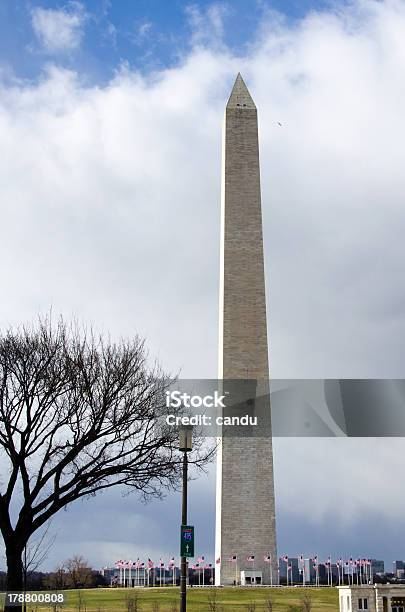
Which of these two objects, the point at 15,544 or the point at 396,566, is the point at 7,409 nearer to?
the point at 15,544

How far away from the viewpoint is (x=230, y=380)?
47844mm

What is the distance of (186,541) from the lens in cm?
2055

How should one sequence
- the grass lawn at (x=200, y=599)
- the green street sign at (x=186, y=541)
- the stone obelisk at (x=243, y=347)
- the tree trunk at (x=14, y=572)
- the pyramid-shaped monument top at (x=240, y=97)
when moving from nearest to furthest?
1. the green street sign at (x=186, y=541)
2. the tree trunk at (x=14, y=572)
3. the grass lawn at (x=200, y=599)
4. the stone obelisk at (x=243, y=347)
5. the pyramid-shaped monument top at (x=240, y=97)

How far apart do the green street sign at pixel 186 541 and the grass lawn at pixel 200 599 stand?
740 inches

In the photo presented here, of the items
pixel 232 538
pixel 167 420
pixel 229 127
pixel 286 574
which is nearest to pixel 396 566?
pixel 286 574

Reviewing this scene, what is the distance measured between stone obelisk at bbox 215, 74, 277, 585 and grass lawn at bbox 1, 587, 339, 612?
126 inches

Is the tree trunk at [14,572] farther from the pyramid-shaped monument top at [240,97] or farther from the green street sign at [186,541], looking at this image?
the pyramid-shaped monument top at [240,97]

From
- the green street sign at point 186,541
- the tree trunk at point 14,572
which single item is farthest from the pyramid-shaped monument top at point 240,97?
the green street sign at point 186,541

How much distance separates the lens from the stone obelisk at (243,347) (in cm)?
4716

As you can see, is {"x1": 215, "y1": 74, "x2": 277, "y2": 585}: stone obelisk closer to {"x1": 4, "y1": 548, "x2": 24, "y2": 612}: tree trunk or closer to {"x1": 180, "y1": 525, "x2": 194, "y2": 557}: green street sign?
{"x1": 4, "y1": 548, "x2": 24, "y2": 612}: tree trunk

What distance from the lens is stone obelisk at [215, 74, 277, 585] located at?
47.2 metres

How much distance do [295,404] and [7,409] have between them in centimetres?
2429

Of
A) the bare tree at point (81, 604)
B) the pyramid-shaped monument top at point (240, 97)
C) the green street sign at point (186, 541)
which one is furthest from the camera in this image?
the pyramid-shaped monument top at point (240, 97)

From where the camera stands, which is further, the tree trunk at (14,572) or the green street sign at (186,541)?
the tree trunk at (14,572)
